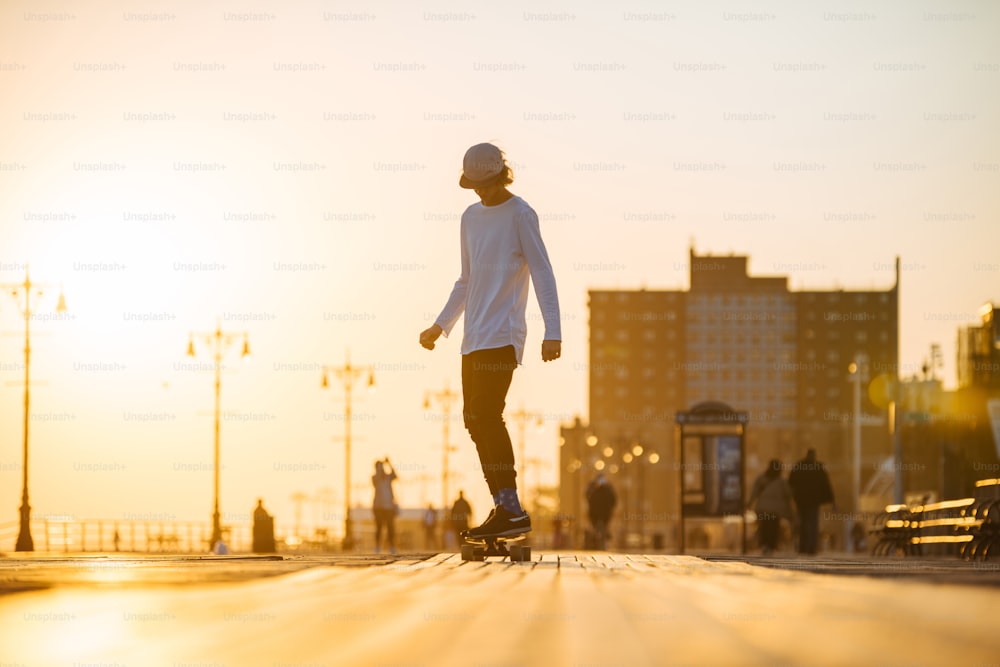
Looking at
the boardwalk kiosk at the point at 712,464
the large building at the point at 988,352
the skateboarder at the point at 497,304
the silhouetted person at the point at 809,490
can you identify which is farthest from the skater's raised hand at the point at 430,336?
the large building at the point at 988,352

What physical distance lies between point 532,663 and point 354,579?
2.99 meters

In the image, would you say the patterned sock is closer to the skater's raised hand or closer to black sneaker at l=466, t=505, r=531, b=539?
black sneaker at l=466, t=505, r=531, b=539

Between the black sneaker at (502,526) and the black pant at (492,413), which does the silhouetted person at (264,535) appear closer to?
the black pant at (492,413)

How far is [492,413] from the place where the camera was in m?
10.4

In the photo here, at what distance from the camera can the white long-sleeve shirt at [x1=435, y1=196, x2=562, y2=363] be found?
1041cm

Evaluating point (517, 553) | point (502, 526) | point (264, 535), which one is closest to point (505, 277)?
point (502, 526)

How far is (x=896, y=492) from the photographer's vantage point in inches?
2201

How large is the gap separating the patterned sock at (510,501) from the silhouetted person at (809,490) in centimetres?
1747

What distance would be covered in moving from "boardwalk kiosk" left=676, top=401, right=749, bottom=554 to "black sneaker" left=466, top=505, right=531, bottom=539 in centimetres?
2059

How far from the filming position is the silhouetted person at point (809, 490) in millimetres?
27438

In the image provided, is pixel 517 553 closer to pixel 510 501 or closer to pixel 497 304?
pixel 510 501

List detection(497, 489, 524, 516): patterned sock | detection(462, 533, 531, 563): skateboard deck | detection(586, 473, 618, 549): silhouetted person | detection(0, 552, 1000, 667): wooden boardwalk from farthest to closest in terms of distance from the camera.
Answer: detection(586, 473, 618, 549): silhouetted person
detection(497, 489, 524, 516): patterned sock
detection(462, 533, 531, 563): skateboard deck
detection(0, 552, 1000, 667): wooden boardwalk

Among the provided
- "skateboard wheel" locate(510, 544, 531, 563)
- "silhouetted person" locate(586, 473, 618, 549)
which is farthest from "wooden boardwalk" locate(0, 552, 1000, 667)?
"silhouetted person" locate(586, 473, 618, 549)

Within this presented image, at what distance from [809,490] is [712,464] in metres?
4.10
